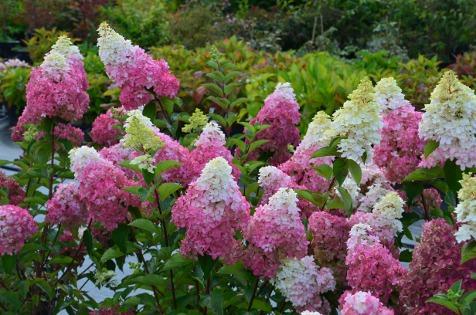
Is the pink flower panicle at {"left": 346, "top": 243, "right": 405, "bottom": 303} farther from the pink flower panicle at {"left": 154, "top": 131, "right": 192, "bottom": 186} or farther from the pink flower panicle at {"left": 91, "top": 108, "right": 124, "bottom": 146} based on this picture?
the pink flower panicle at {"left": 91, "top": 108, "right": 124, "bottom": 146}

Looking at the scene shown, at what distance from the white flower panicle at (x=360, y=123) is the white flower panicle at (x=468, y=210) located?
1.12ft

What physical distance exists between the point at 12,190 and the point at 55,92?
1.21 ft

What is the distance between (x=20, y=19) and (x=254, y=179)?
8047 mm

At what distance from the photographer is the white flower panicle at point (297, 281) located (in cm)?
189

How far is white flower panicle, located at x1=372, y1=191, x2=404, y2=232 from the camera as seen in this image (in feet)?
6.63

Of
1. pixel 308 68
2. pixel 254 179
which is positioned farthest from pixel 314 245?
pixel 308 68

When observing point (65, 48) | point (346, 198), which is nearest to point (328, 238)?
point (346, 198)

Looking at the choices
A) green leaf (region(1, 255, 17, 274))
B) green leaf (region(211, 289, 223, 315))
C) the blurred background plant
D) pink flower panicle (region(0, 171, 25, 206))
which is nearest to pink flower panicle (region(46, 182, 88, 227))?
green leaf (region(1, 255, 17, 274))

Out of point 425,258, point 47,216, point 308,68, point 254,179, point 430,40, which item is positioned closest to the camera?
point 425,258

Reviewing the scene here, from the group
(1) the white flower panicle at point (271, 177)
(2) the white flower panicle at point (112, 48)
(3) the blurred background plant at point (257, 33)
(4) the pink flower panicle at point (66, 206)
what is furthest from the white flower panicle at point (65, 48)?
(3) the blurred background plant at point (257, 33)

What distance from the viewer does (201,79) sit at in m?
6.14

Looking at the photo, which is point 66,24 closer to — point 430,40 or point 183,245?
point 430,40

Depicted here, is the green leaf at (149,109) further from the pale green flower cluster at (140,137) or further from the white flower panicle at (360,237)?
the white flower panicle at (360,237)

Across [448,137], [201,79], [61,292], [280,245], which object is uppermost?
[448,137]
